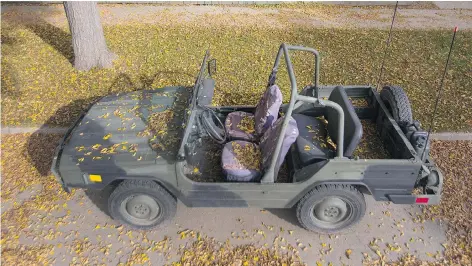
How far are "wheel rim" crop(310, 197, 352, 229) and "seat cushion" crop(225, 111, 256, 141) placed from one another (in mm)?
1232

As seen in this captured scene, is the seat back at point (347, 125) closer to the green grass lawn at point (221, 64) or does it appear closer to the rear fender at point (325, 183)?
the rear fender at point (325, 183)

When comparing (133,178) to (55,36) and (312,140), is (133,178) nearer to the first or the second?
(312,140)

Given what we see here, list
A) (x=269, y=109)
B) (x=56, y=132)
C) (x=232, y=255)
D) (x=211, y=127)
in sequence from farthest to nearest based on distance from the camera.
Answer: (x=56, y=132) → (x=211, y=127) → (x=269, y=109) → (x=232, y=255)

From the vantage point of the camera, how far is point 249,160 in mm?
4715

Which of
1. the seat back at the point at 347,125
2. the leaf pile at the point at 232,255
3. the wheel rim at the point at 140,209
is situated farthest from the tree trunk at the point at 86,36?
the seat back at the point at 347,125

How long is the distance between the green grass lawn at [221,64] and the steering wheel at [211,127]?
210 centimetres

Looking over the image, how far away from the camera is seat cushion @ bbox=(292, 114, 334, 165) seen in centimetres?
470

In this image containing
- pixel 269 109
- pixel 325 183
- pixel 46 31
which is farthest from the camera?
pixel 46 31

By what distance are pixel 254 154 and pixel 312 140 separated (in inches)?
31.0

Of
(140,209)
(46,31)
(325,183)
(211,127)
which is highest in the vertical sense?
(211,127)

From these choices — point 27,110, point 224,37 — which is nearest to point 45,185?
point 27,110

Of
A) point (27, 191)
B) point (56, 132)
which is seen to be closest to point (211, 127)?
point (27, 191)

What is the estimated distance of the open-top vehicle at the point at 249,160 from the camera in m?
4.35

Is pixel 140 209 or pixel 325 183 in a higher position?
pixel 325 183
